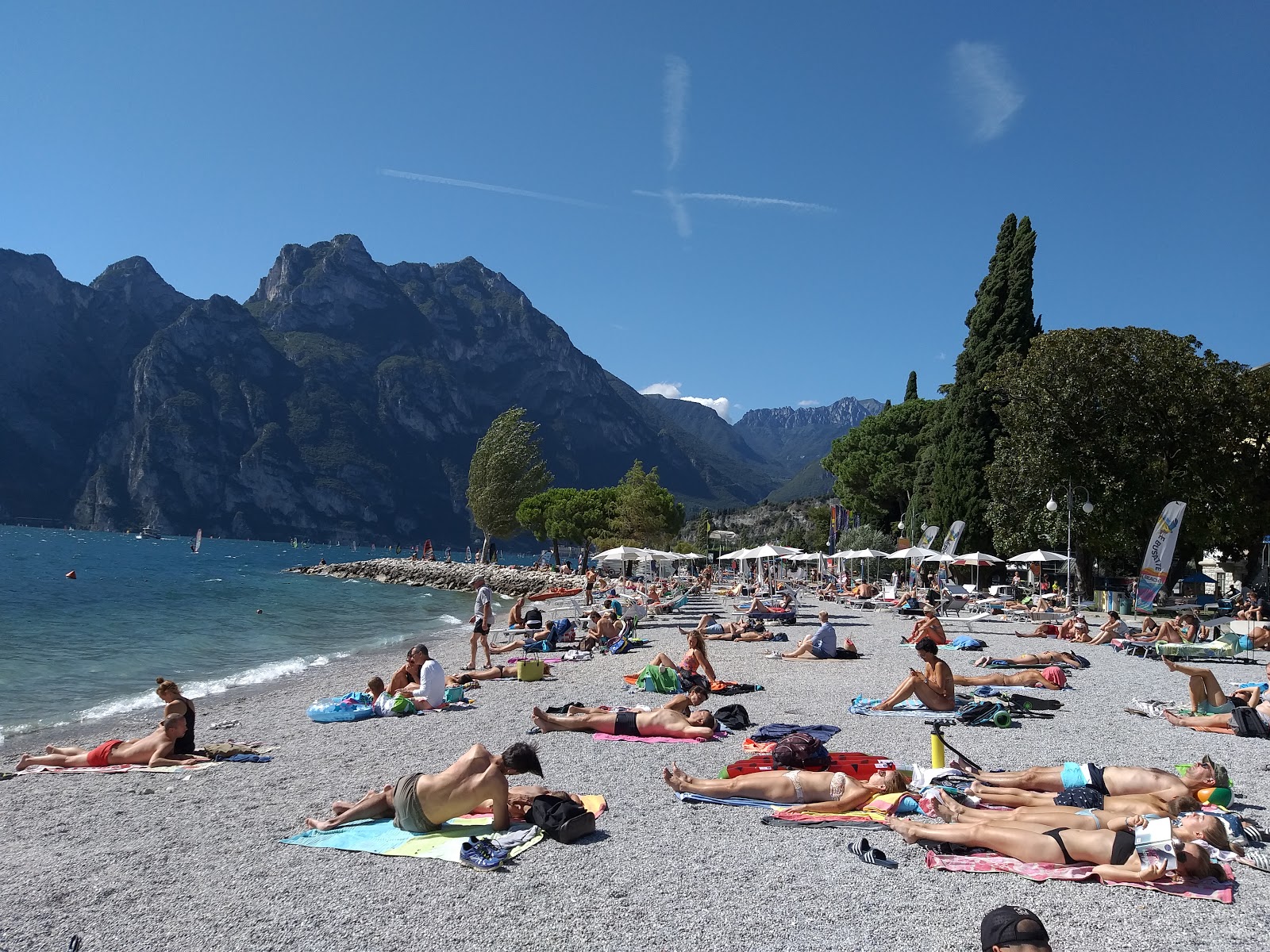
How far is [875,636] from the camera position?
1905 cm

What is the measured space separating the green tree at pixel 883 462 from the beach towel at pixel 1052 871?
4405 centimetres

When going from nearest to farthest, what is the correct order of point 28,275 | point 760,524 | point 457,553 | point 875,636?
point 875,636
point 760,524
point 457,553
point 28,275

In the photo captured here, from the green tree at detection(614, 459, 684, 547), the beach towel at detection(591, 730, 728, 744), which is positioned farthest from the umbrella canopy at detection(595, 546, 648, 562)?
the green tree at detection(614, 459, 684, 547)

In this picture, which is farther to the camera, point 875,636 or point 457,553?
point 457,553

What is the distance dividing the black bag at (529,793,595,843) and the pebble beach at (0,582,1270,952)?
70 mm

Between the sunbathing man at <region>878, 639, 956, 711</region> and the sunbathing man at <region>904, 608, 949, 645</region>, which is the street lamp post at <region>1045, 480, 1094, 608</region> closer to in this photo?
the sunbathing man at <region>904, 608, 949, 645</region>

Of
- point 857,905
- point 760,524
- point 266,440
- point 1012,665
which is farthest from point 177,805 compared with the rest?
point 266,440

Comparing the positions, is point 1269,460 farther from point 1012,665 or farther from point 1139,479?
point 1012,665

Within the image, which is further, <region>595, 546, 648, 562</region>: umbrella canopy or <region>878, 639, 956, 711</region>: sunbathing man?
<region>595, 546, 648, 562</region>: umbrella canopy

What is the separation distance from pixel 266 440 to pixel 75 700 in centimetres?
18148

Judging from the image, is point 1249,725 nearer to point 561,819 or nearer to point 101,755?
point 561,819

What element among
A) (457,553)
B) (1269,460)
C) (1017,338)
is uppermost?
(1017,338)

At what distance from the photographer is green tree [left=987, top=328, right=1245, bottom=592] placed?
24516 mm

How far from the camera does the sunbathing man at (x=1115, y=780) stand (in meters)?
5.91
